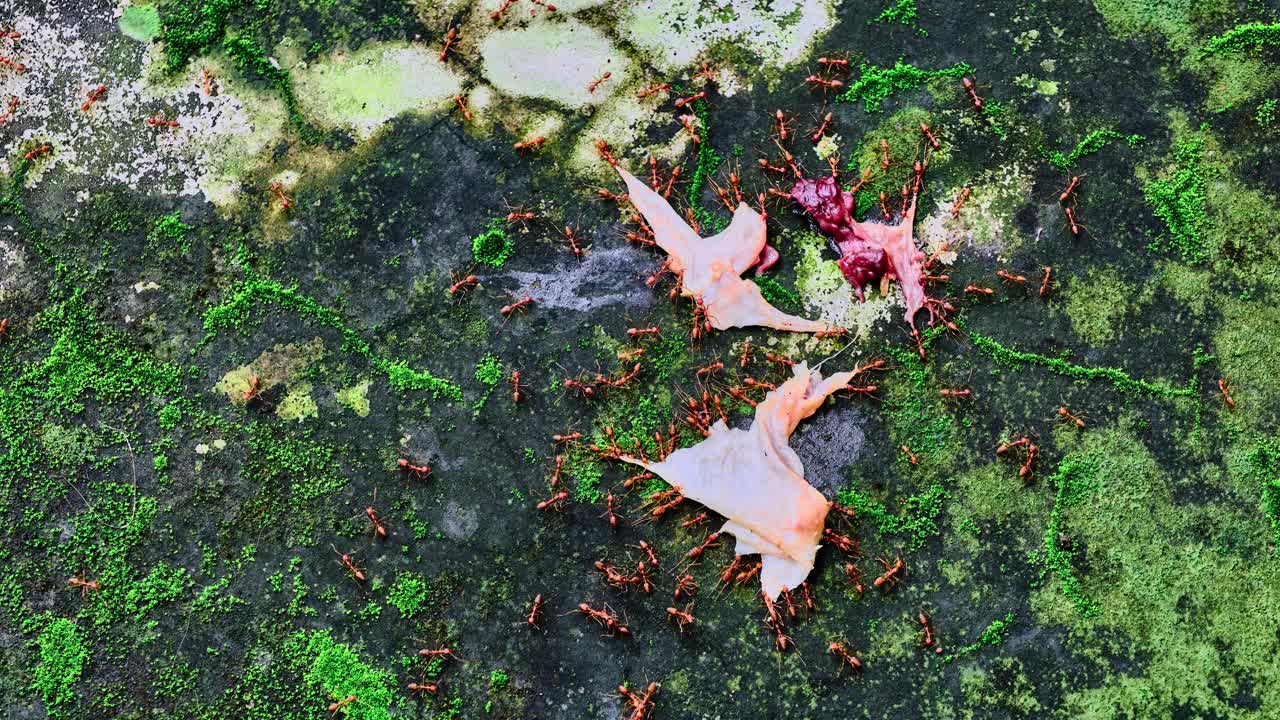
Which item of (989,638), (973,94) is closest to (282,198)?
(973,94)

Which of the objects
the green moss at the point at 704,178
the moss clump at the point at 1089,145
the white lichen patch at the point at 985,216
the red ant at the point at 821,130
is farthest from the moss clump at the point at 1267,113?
the green moss at the point at 704,178

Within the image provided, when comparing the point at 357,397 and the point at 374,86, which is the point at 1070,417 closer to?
the point at 357,397

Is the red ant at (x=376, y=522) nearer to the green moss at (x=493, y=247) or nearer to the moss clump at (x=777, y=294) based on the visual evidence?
the green moss at (x=493, y=247)

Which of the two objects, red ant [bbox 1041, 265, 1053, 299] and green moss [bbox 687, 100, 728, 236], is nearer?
red ant [bbox 1041, 265, 1053, 299]

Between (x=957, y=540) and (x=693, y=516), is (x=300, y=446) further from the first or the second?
(x=957, y=540)

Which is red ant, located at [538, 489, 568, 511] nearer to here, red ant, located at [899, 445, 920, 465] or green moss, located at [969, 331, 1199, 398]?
red ant, located at [899, 445, 920, 465]

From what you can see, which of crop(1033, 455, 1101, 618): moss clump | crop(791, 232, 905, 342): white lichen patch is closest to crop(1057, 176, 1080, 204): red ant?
crop(791, 232, 905, 342): white lichen patch
